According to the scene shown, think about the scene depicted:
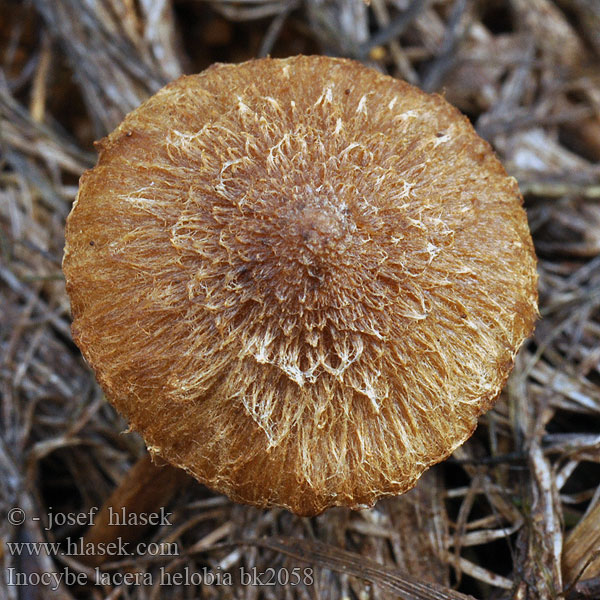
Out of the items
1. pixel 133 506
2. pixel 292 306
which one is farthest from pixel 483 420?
pixel 133 506

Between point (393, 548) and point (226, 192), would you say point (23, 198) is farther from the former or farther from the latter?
point (393, 548)

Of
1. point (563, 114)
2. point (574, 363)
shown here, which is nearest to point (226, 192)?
point (574, 363)

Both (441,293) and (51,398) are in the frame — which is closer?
(441,293)

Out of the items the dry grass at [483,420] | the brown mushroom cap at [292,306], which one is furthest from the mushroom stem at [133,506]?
the brown mushroom cap at [292,306]

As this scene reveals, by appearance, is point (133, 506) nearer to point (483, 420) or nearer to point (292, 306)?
point (292, 306)

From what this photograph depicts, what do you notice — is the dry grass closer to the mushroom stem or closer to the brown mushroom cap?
the mushroom stem

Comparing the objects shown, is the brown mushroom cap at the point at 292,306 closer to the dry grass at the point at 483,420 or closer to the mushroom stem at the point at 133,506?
the mushroom stem at the point at 133,506
